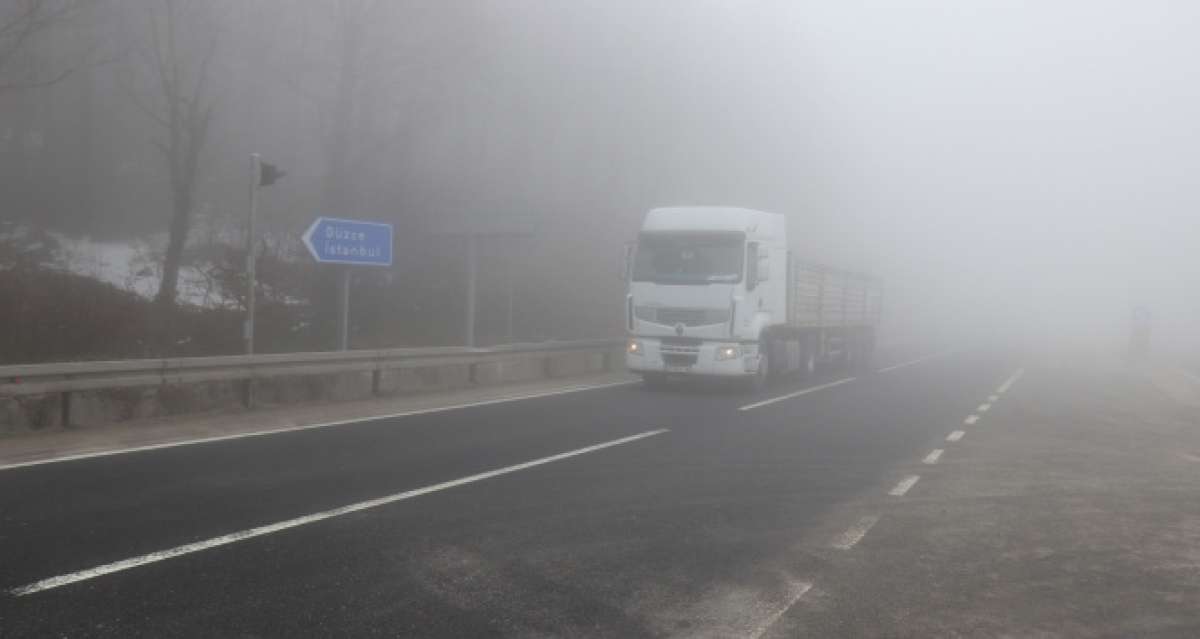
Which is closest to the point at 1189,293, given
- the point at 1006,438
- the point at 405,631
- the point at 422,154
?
the point at 422,154

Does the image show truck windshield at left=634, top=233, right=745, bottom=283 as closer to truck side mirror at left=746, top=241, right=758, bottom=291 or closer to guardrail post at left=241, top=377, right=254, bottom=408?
truck side mirror at left=746, top=241, right=758, bottom=291

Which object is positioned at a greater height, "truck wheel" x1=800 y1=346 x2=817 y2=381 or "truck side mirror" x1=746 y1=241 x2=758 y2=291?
"truck side mirror" x1=746 y1=241 x2=758 y2=291

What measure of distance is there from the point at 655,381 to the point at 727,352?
2856 millimetres

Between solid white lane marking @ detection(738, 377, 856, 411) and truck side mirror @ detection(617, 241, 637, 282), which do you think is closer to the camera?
solid white lane marking @ detection(738, 377, 856, 411)

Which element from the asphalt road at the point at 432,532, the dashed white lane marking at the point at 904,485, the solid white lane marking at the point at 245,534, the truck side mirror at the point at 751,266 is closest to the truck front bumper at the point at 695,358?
the truck side mirror at the point at 751,266

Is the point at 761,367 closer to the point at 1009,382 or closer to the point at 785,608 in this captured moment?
the point at 1009,382

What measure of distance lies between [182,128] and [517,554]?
65.3ft

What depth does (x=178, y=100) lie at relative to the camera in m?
21.9

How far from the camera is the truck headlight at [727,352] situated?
17.7 meters

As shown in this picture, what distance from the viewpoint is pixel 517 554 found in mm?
6129

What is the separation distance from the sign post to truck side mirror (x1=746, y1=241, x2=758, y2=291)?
673cm

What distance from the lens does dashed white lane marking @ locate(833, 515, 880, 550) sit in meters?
6.73

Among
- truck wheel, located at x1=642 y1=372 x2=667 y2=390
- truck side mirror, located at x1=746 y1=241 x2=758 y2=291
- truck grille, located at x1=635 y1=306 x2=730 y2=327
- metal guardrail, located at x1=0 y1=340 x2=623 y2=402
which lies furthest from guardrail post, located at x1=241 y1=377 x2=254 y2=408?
truck side mirror, located at x1=746 y1=241 x2=758 y2=291

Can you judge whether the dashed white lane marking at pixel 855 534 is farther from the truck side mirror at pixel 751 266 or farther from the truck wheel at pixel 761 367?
the truck wheel at pixel 761 367
